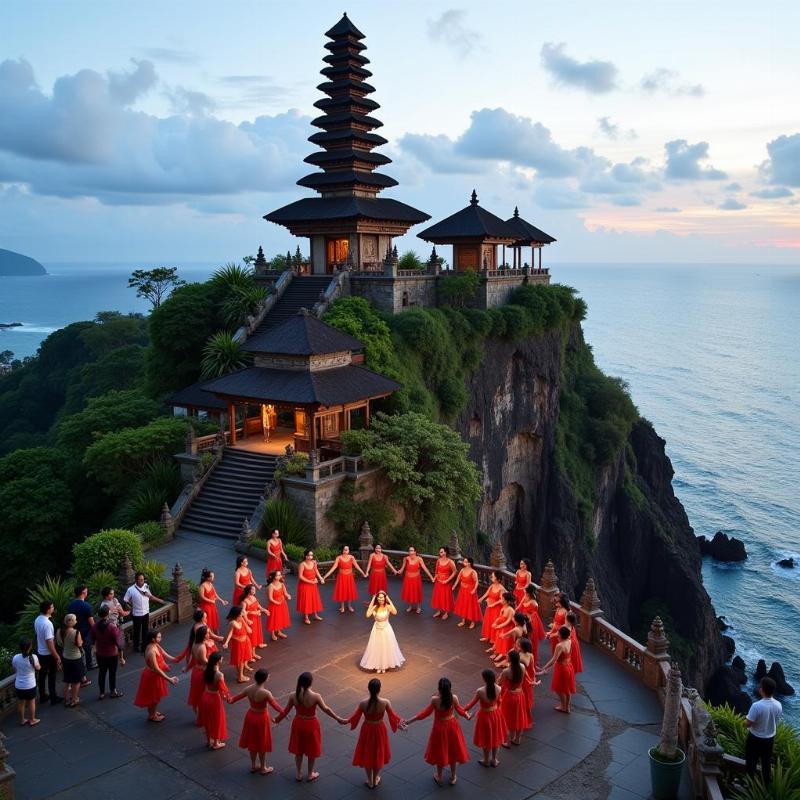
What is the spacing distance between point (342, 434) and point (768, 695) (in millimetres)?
17952

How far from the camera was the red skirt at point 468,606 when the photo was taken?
57.0ft

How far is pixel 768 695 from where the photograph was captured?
34.7 feet

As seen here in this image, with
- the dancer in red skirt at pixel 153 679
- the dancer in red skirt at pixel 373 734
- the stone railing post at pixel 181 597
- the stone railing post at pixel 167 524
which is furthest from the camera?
the stone railing post at pixel 167 524

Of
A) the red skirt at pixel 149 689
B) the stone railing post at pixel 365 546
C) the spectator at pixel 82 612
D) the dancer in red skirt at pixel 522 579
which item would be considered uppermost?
the spectator at pixel 82 612

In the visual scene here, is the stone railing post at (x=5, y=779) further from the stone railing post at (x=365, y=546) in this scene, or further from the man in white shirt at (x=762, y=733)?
the stone railing post at (x=365, y=546)

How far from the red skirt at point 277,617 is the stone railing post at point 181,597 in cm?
237

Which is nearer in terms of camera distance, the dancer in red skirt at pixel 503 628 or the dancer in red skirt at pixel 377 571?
the dancer in red skirt at pixel 503 628

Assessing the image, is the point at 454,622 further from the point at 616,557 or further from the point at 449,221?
the point at 616,557

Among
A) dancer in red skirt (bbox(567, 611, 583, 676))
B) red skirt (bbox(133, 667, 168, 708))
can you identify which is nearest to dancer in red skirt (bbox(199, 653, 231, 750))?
red skirt (bbox(133, 667, 168, 708))

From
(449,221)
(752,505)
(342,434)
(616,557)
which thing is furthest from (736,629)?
(342,434)

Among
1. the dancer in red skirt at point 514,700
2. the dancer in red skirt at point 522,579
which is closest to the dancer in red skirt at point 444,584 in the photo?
the dancer in red skirt at point 522,579

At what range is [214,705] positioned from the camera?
1230 cm

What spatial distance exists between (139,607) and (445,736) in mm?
7510

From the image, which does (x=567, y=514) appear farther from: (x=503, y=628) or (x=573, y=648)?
(x=573, y=648)
